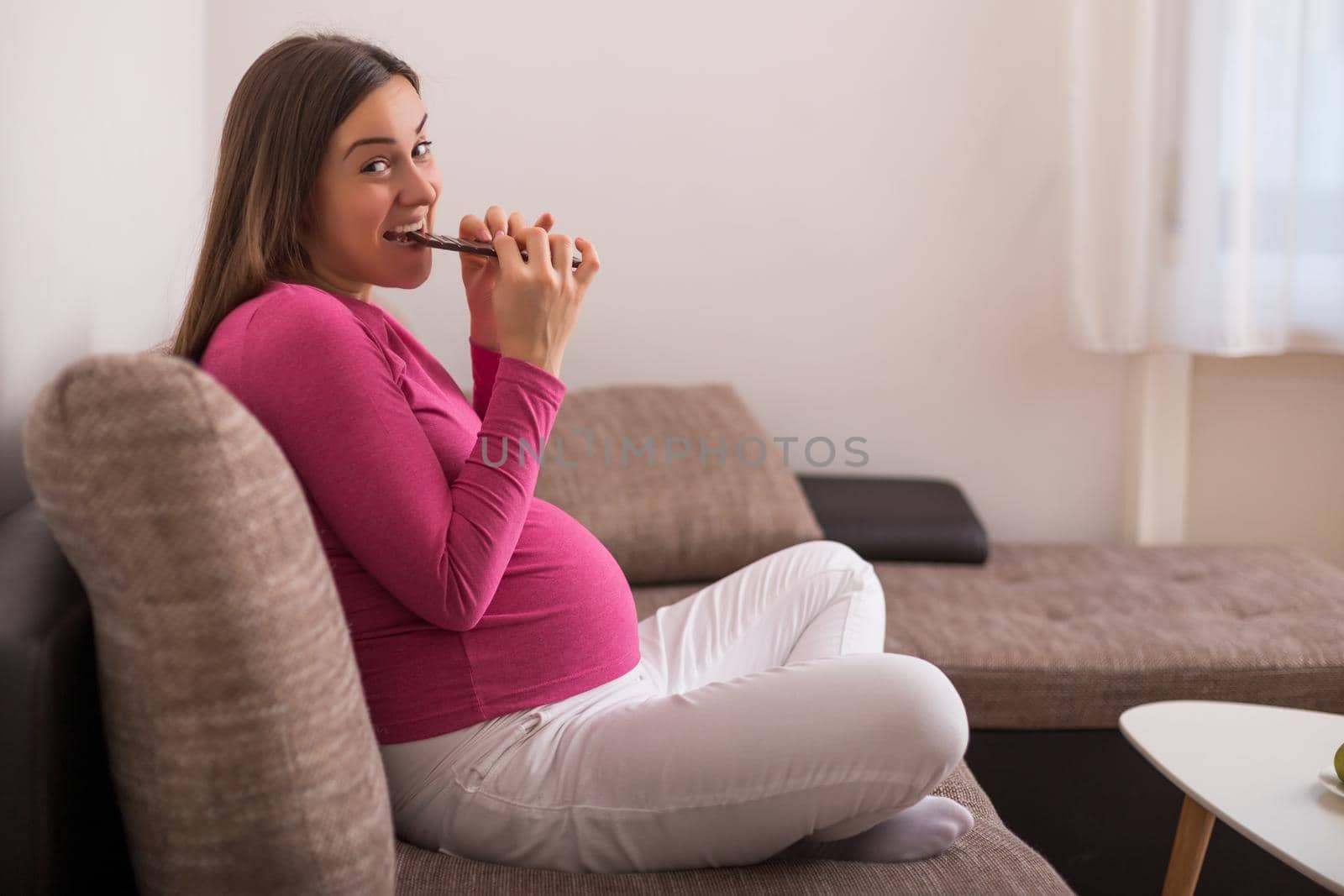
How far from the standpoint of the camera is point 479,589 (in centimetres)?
105

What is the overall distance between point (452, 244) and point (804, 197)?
150 cm

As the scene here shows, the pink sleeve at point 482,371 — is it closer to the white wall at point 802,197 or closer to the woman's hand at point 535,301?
the woman's hand at point 535,301

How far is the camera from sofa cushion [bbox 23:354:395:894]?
774mm

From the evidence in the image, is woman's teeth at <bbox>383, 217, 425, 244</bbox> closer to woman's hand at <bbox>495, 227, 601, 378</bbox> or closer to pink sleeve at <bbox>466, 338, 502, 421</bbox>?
woman's hand at <bbox>495, 227, 601, 378</bbox>

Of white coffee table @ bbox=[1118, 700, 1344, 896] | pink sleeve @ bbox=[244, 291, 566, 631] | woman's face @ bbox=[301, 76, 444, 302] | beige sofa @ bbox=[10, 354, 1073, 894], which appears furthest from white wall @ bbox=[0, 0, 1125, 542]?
beige sofa @ bbox=[10, 354, 1073, 894]

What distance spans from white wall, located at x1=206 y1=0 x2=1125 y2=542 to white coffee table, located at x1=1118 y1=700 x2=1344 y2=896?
4.10ft

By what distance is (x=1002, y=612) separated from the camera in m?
2.11

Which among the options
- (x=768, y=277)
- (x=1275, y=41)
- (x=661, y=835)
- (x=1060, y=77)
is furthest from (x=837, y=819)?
(x=1275, y=41)

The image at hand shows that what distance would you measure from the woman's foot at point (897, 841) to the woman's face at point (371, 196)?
0.69m

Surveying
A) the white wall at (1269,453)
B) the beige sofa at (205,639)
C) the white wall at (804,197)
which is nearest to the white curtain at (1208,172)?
the white wall at (804,197)

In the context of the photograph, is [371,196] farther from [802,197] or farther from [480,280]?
[802,197]

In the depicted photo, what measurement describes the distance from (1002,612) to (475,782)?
1.26 meters

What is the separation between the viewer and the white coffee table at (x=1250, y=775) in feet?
4.12

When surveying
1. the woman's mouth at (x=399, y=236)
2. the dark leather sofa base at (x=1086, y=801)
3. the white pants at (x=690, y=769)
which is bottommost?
the dark leather sofa base at (x=1086, y=801)
